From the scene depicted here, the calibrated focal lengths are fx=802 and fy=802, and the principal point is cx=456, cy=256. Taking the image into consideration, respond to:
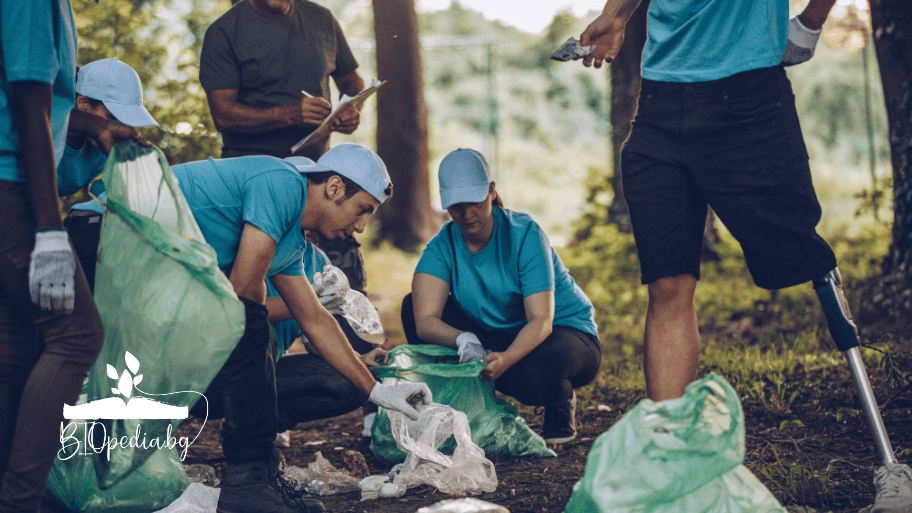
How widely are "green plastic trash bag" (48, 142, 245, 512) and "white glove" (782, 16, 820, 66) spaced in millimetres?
1519

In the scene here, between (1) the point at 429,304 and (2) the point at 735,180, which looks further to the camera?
(1) the point at 429,304

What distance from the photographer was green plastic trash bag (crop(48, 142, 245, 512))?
1.78m

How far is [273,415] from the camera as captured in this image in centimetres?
215

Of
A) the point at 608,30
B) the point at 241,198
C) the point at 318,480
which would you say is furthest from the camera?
the point at 318,480

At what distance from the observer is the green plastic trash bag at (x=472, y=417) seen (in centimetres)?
267

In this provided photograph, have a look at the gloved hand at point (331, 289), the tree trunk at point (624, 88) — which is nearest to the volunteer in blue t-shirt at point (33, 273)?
the gloved hand at point (331, 289)

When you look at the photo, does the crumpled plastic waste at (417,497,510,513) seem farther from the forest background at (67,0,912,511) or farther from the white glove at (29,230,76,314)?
the white glove at (29,230,76,314)

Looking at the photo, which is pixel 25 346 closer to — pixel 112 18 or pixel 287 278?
pixel 287 278

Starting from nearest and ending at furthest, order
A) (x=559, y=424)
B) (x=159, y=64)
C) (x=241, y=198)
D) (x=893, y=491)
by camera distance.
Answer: (x=893, y=491) → (x=241, y=198) → (x=559, y=424) → (x=159, y=64)

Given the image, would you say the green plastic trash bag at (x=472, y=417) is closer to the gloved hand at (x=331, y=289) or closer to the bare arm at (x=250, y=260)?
the gloved hand at (x=331, y=289)

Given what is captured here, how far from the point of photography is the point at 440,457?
2361mm

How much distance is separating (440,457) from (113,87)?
1457 mm

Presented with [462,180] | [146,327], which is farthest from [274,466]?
[462,180]

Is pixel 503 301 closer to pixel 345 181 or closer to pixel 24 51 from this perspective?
pixel 345 181
